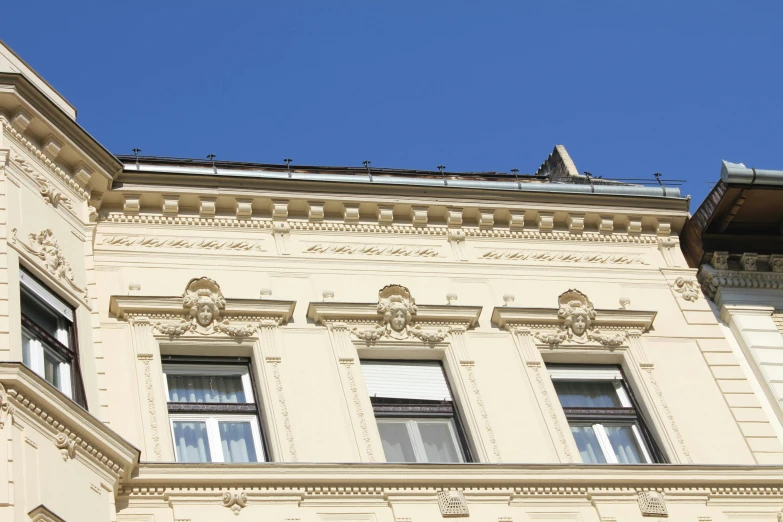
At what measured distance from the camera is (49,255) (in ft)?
50.4

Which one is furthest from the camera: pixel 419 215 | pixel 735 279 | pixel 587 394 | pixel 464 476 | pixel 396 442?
pixel 735 279

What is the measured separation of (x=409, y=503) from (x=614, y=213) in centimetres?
697

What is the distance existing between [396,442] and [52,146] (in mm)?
5752

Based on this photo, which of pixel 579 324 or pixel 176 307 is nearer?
pixel 176 307

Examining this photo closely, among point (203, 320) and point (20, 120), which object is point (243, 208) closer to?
point (203, 320)

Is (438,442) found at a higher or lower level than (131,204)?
lower

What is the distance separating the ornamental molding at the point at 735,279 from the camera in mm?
19297

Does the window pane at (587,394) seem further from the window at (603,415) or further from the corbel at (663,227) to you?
the corbel at (663,227)

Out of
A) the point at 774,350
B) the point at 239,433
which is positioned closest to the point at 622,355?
the point at 774,350

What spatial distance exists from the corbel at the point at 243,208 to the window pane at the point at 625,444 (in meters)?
5.65

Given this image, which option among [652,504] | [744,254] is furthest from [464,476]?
[744,254]

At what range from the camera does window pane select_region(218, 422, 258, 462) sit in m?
15.1

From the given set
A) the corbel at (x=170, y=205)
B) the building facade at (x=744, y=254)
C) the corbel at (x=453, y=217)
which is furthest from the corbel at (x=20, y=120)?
the building facade at (x=744, y=254)

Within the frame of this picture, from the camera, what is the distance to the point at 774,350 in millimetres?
18406
